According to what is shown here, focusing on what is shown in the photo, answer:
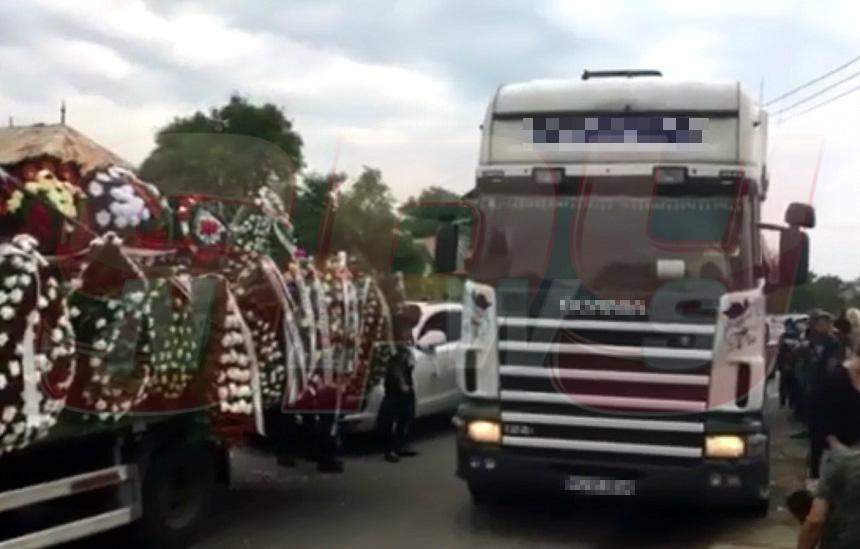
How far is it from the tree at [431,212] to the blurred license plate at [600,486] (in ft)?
6.76

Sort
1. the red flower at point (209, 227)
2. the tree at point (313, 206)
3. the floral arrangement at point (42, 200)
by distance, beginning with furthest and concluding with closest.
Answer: the tree at point (313, 206) → the red flower at point (209, 227) → the floral arrangement at point (42, 200)

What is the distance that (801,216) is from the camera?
6.84m

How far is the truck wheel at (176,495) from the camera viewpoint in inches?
248

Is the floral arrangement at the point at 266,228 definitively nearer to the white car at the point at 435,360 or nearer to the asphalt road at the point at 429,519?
the asphalt road at the point at 429,519

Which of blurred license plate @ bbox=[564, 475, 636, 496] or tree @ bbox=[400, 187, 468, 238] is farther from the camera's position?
tree @ bbox=[400, 187, 468, 238]

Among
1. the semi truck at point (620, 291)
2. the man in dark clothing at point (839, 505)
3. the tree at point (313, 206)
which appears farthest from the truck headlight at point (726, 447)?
the tree at point (313, 206)

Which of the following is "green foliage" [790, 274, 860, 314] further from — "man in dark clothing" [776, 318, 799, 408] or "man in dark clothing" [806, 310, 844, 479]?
"man in dark clothing" [806, 310, 844, 479]

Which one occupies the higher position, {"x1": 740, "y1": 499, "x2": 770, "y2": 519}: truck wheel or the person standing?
the person standing

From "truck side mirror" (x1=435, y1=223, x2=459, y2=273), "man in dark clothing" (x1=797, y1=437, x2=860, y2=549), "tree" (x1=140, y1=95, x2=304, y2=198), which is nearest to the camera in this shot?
"man in dark clothing" (x1=797, y1=437, x2=860, y2=549)

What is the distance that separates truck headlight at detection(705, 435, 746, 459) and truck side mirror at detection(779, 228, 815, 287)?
4.18 ft

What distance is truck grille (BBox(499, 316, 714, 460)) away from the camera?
257 inches

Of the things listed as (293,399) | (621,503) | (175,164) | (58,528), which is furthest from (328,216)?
(58,528)

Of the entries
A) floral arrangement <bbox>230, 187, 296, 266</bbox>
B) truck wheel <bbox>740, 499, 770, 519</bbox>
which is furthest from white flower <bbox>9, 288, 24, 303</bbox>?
truck wheel <bbox>740, 499, 770, 519</bbox>

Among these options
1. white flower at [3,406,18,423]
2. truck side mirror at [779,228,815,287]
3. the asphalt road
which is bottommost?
the asphalt road
